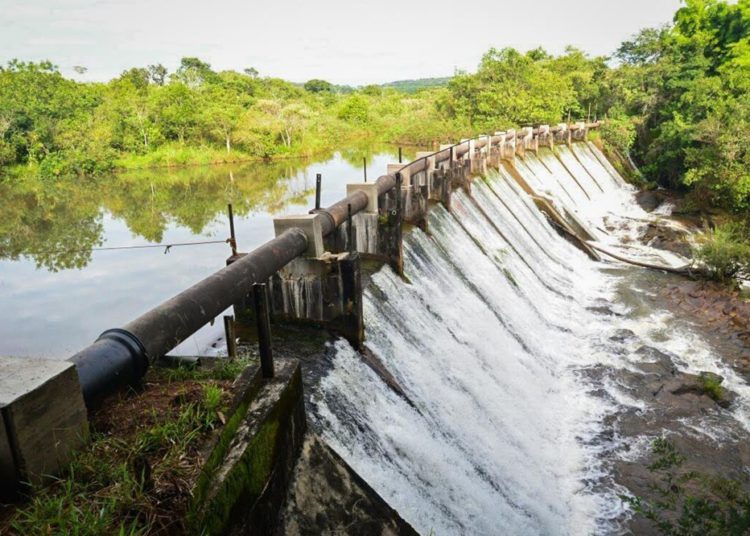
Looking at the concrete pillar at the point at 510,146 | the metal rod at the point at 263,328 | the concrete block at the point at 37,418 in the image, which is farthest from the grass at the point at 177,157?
the concrete block at the point at 37,418

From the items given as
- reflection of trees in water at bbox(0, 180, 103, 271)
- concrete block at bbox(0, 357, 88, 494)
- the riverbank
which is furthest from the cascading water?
reflection of trees in water at bbox(0, 180, 103, 271)

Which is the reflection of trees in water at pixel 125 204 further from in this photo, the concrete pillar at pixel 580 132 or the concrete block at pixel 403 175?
the concrete pillar at pixel 580 132

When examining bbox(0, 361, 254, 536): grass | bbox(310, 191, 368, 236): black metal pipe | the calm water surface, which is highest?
bbox(310, 191, 368, 236): black metal pipe

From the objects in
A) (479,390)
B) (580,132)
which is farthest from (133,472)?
(580,132)

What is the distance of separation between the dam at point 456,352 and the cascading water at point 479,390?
0.10ft

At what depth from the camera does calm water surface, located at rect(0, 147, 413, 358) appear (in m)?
13.7

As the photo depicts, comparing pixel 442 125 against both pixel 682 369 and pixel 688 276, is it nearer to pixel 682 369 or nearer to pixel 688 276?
pixel 688 276

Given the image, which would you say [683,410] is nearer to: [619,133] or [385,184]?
[385,184]

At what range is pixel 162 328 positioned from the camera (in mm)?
5070

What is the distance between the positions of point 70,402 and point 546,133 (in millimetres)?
30057

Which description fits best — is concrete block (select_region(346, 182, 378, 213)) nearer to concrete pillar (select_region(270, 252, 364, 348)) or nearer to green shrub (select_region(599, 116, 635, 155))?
concrete pillar (select_region(270, 252, 364, 348))

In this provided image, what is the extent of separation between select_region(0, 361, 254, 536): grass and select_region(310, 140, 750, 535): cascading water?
2.12 metres

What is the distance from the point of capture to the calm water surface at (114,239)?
45.0 feet

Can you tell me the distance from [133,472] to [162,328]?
1977mm
